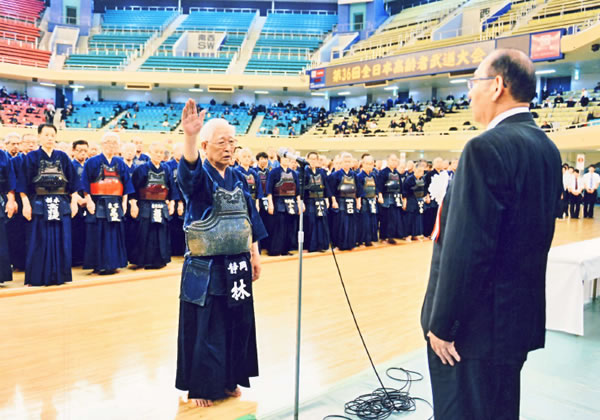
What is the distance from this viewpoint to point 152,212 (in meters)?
6.38

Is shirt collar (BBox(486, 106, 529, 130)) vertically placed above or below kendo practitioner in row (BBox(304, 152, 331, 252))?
above

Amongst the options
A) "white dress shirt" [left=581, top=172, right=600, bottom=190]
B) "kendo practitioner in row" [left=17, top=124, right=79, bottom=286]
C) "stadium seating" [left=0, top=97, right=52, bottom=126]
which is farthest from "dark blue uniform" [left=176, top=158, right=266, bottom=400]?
"stadium seating" [left=0, top=97, right=52, bottom=126]

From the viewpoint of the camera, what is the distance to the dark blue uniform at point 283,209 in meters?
7.72

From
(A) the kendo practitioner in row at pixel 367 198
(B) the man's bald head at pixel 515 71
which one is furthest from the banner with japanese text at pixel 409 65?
(B) the man's bald head at pixel 515 71

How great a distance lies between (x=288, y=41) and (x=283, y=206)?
25.8 metres

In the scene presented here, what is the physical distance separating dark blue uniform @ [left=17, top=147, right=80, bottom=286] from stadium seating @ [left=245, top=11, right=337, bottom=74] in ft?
75.7

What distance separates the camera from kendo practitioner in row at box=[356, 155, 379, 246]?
8766 millimetres

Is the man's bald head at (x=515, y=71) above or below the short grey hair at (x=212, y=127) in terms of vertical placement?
above

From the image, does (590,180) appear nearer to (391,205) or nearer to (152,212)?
(391,205)

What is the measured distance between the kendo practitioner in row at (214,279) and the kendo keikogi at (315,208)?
16.4 ft

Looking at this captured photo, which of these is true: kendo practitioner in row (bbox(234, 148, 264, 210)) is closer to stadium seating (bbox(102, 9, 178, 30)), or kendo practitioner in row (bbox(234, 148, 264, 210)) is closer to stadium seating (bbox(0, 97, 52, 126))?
stadium seating (bbox(0, 97, 52, 126))

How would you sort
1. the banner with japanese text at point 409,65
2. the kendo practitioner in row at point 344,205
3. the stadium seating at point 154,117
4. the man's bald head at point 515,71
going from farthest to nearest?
1. the stadium seating at point 154,117
2. the banner with japanese text at point 409,65
3. the kendo practitioner in row at point 344,205
4. the man's bald head at point 515,71

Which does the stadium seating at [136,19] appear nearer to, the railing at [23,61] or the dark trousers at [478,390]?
the railing at [23,61]

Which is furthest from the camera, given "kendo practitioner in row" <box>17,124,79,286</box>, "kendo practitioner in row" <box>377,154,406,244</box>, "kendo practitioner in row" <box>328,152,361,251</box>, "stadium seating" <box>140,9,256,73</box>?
"stadium seating" <box>140,9,256,73</box>
